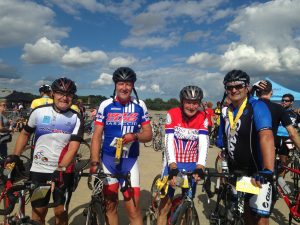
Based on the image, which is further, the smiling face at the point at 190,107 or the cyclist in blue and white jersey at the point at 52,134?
the smiling face at the point at 190,107

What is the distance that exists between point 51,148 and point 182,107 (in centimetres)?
182

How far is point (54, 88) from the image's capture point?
142 inches

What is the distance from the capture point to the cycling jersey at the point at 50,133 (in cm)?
366

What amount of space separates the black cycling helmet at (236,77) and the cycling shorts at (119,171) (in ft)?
5.18

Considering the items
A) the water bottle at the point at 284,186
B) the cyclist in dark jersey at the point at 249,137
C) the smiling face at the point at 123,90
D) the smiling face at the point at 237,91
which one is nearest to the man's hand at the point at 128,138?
the smiling face at the point at 123,90

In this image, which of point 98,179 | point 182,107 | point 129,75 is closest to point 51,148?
point 98,179

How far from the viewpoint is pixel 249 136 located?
11.4ft

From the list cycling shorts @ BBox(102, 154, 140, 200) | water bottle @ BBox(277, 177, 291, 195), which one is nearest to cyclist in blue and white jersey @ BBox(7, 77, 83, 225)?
cycling shorts @ BBox(102, 154, 140, 200)

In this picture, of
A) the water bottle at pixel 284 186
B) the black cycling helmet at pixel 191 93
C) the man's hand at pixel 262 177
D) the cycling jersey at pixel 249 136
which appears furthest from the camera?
the water bottle at pixel 284 186

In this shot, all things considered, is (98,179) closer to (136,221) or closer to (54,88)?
(136,221)

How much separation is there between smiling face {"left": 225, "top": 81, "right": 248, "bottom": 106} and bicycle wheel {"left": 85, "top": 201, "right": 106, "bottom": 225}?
2.03 metres

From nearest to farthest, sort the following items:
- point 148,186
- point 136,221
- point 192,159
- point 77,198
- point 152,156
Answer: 1. point 136,221
2. point 192,159
3. point 77,198
4. point 148,186
5. point 152,156

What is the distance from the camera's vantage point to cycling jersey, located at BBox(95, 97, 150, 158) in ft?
12.8

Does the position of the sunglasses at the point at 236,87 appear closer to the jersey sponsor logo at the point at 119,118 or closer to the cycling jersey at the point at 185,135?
the cycling jersey at the point at 185,135
